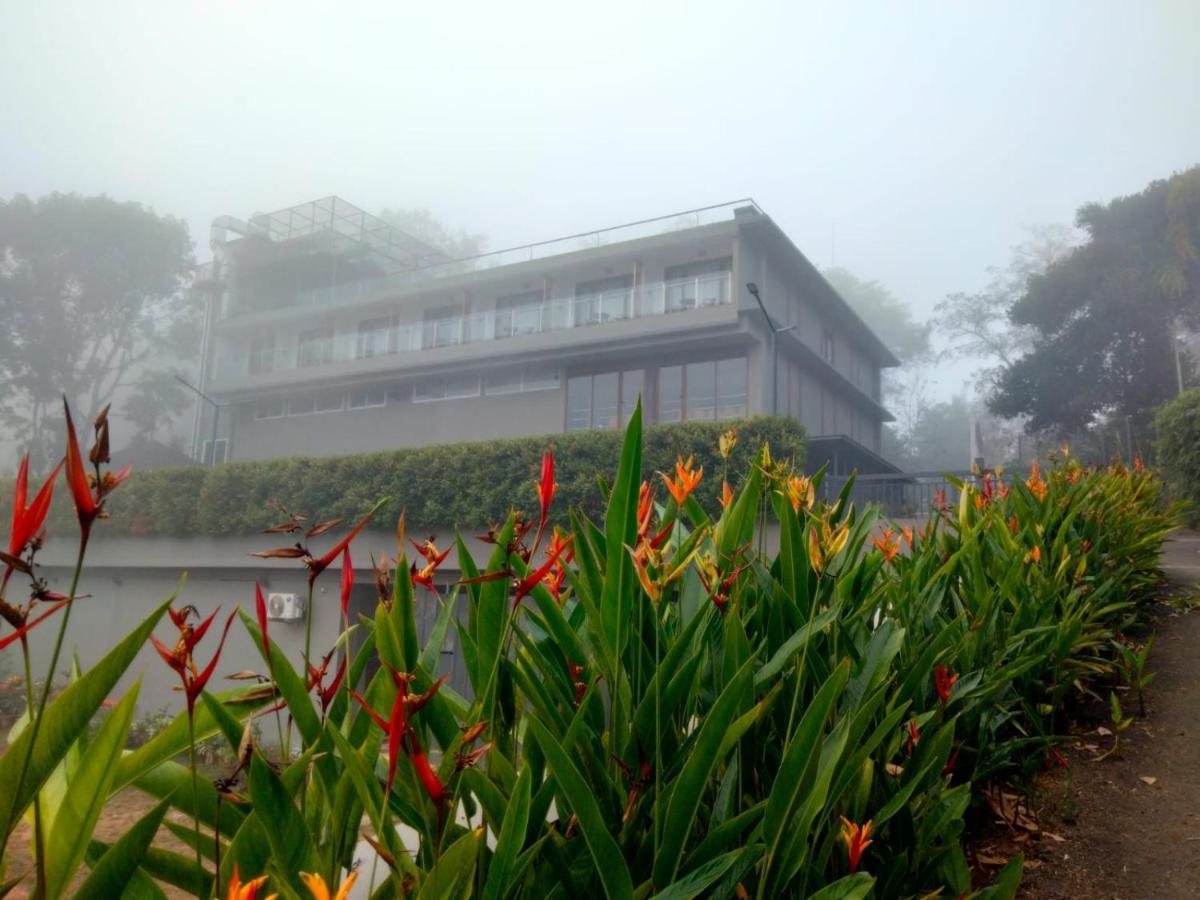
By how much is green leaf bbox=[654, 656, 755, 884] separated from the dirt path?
0.91 meters

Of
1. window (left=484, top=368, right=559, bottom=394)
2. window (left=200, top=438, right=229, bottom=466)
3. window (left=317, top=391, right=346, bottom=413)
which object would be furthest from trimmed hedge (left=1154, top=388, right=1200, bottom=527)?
window (left=200, top=438, right=229, bottom=466)

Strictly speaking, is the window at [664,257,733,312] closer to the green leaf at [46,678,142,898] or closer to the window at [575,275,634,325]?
the window at [575,275,634,325]

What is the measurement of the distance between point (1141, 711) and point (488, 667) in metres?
2.04

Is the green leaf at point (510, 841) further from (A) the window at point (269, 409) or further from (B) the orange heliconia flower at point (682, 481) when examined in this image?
(A) the window at point (269, 409)

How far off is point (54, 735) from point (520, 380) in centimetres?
1500

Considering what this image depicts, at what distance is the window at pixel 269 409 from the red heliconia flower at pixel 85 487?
817 inches

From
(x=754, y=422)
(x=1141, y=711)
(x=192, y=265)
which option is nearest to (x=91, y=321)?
(x=192, y=265)

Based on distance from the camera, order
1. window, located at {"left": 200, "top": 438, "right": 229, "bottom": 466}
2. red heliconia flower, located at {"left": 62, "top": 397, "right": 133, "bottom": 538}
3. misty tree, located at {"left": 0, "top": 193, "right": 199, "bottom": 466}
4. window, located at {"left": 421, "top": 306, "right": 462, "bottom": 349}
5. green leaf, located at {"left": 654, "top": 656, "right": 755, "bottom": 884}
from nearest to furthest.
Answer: red heliconia flower, located at {"left": 62, "top": 397, "right": 133, "bottom": 538} < green leaf, located at {"left": 654, "top": 656, "right": 755, "bottom": 884} < window, located at {"left": 421, "top": 306, "right": 462, "bottom": 349} < window, located at {"left": 200, "top": 438, "right": 229, "bottom": 466} < misty tree, located at {"left": 0, "top": 193, "right": 199, "bottom": 466}

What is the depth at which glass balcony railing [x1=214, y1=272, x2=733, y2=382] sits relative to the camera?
518 inches

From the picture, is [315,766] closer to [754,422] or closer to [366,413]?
[754,422]

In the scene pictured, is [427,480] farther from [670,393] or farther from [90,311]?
[90,311]

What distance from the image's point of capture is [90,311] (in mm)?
33312

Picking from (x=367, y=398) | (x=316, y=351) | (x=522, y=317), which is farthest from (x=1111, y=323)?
(x=316, y=351)

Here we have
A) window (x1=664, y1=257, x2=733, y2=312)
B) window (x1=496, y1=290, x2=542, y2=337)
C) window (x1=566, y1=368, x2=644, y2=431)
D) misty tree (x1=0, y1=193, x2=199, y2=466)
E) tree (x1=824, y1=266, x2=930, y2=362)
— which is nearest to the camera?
window (x1=664, y1=257, x2=733, y2=312)
